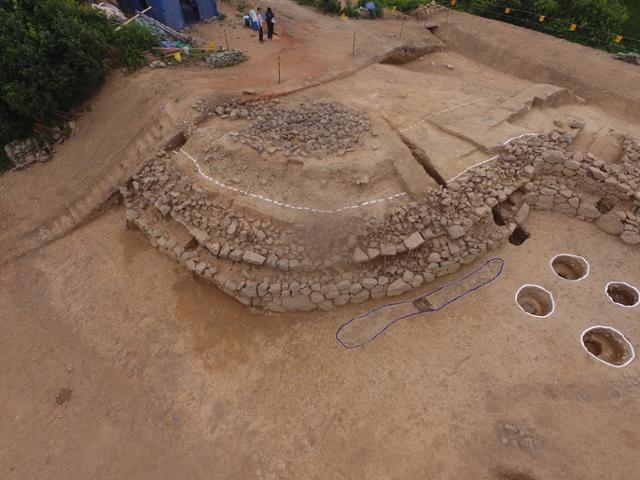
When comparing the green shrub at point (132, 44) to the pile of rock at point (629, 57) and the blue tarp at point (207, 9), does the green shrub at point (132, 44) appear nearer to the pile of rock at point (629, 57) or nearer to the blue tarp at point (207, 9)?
the blue tarp at point (207, 9)

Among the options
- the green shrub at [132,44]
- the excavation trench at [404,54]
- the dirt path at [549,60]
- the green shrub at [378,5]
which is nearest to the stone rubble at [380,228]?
the green shrub at [132,44]

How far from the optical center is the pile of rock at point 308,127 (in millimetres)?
9586

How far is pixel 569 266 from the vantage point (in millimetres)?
9422

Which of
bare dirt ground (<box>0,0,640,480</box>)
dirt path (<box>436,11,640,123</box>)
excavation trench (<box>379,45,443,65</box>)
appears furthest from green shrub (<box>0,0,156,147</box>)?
dirt path (<box>436,11,640,123</box>)

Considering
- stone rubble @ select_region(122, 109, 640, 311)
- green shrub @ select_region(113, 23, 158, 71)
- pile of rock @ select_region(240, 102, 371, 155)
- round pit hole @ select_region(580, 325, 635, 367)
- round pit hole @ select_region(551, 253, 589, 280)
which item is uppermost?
green shrub @ select_region(113, 23, 158, 71)

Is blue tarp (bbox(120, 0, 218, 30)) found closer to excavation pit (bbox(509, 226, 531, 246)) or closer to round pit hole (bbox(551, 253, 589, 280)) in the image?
excavation pit (bbox(509, 226, 531, 246))

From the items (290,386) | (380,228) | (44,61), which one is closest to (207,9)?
(44,61)

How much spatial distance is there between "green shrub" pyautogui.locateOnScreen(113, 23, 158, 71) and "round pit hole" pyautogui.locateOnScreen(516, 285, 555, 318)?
44.0ft

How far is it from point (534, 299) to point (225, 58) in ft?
40.7

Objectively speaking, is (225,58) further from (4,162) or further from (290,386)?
(290,386)

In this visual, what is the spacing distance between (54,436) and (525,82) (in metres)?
18.4

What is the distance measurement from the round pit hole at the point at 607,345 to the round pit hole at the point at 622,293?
98cm

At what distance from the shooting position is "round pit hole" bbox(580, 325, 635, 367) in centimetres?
778

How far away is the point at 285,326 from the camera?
8.20m
